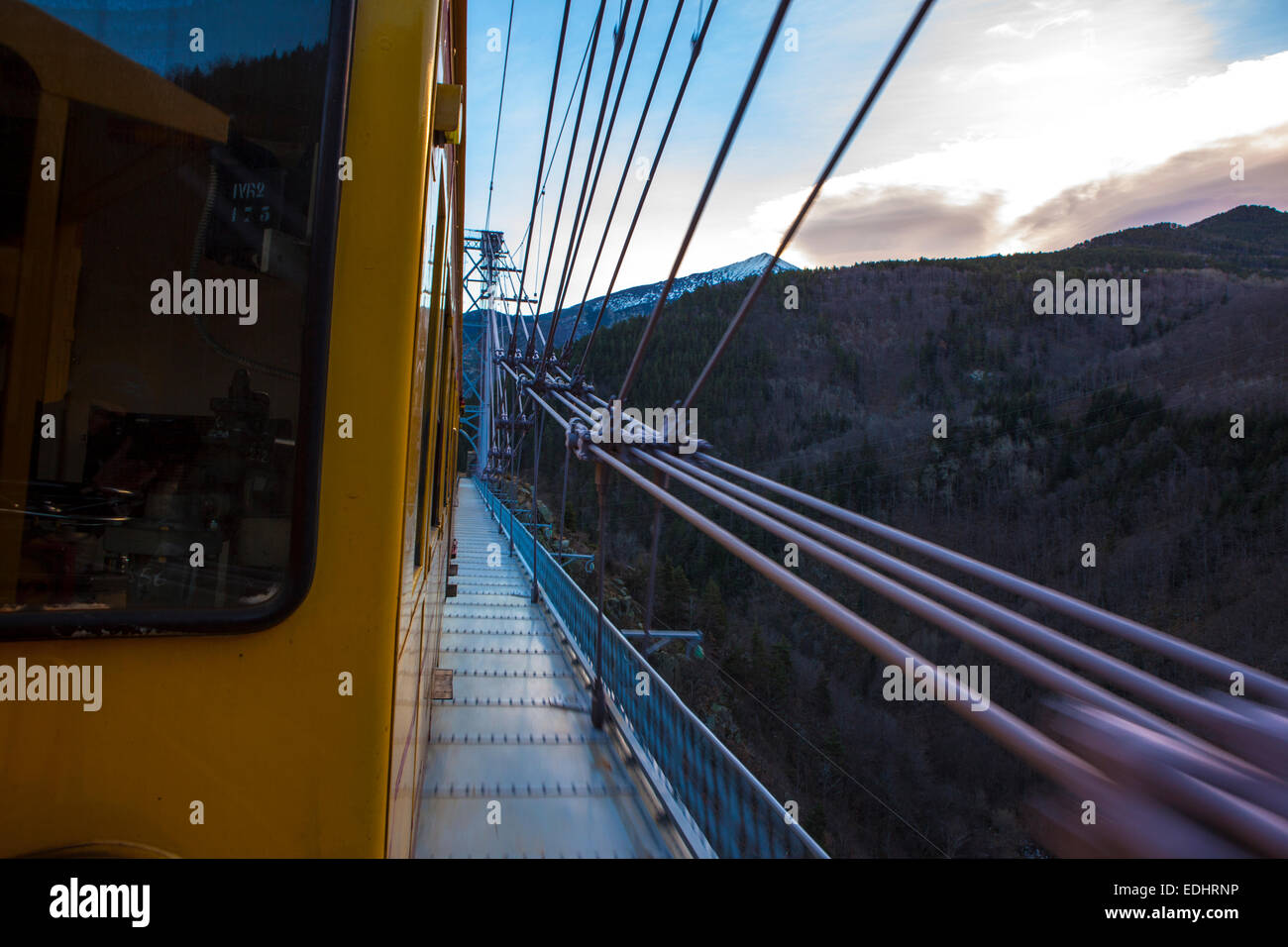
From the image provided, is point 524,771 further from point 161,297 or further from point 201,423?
point 161,297

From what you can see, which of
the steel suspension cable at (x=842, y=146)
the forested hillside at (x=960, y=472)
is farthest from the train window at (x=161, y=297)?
the forested hillside at (x=960, y=472)

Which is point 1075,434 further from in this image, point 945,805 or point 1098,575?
point 945,805

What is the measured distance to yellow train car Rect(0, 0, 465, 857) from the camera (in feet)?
3.82

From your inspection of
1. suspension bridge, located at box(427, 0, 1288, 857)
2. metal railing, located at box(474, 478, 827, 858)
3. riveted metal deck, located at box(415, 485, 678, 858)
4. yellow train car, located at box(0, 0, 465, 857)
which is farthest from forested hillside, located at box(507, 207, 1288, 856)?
yellow train car, located at box(0, 0, 465, 857)

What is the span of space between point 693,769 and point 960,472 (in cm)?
5611

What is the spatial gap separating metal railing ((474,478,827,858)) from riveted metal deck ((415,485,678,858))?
0.18m

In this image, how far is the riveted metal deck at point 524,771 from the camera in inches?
135

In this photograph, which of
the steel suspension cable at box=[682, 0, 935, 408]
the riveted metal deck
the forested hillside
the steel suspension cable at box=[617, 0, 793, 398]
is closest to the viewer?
the steel suspension cable at box=[682, 0, 935, 408]

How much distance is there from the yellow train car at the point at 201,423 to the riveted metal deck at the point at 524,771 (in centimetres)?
235

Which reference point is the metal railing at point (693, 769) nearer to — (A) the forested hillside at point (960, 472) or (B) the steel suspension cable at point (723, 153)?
(B) the steel suspension cable at point (723, 153)

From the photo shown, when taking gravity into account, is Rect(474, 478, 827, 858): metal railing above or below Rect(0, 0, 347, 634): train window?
below

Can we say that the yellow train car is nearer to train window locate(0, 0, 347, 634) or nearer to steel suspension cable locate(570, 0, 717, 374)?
train window locate(0, 0, 347, 634)

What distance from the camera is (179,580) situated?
47.4 inches
